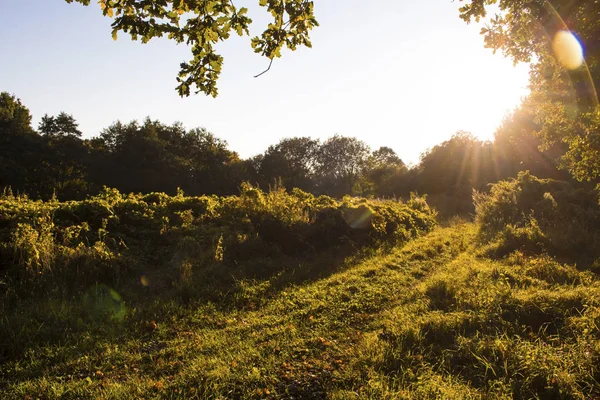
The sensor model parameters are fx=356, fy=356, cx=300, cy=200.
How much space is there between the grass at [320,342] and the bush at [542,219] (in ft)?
9.42

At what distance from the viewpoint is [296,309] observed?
6285mm

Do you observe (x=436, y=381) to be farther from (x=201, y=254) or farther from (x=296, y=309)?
(x=201, y=254)

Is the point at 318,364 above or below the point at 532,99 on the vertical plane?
below

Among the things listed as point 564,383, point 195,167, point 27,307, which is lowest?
point 564,383

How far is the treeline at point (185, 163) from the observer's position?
31656 mm

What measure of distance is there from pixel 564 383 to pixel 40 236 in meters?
8.94

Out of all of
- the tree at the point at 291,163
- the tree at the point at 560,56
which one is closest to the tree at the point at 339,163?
the tree at the point at 291,163

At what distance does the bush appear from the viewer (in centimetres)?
1026

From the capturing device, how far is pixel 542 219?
Result: 508 inches

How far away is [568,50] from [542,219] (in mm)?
8334

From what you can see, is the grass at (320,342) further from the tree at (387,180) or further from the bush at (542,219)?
the tree at (387,180)

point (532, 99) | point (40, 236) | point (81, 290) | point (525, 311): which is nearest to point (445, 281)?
point (525, 311)

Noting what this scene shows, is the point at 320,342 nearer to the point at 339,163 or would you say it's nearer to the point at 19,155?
the point at 19,155

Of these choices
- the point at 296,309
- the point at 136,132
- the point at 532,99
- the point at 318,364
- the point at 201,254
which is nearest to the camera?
the point at 318,364
